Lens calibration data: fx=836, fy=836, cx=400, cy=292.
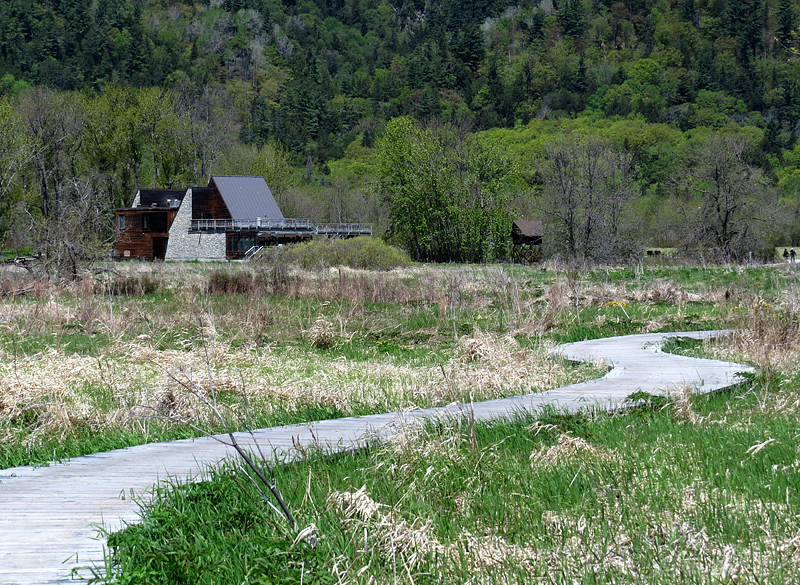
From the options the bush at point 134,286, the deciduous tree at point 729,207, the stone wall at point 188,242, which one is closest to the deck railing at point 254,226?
the stone wall at point 188,242

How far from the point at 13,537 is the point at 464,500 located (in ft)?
8.39

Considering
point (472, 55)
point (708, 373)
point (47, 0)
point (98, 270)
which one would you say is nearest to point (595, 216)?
point (98, 270)

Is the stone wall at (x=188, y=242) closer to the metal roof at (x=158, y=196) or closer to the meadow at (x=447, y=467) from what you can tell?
the metal roof at (x=158, y=196)

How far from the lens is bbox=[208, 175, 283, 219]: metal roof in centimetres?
6278

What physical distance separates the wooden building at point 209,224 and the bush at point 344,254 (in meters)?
23.4

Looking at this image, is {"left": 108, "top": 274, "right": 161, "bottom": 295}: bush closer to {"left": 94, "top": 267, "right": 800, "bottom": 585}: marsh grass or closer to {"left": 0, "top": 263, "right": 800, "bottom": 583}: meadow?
{"left": 0, "top": 263, "right": 800, "bottom": 583}: meadow

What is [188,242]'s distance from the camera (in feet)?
206

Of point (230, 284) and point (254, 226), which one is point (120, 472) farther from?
point (254, 226)

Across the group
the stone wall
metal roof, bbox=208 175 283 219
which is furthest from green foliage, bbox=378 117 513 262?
the stone wall

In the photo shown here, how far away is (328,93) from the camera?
7087 inches

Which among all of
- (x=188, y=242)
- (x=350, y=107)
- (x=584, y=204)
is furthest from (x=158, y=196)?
(x=350, y=107)

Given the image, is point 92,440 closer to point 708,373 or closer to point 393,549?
point 393,549

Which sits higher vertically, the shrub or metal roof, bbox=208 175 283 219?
metal roof, bbox=208 175 283 219

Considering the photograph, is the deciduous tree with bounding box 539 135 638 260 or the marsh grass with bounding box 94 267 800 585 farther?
the deciduous tree with bounding box 539 135 638 260
